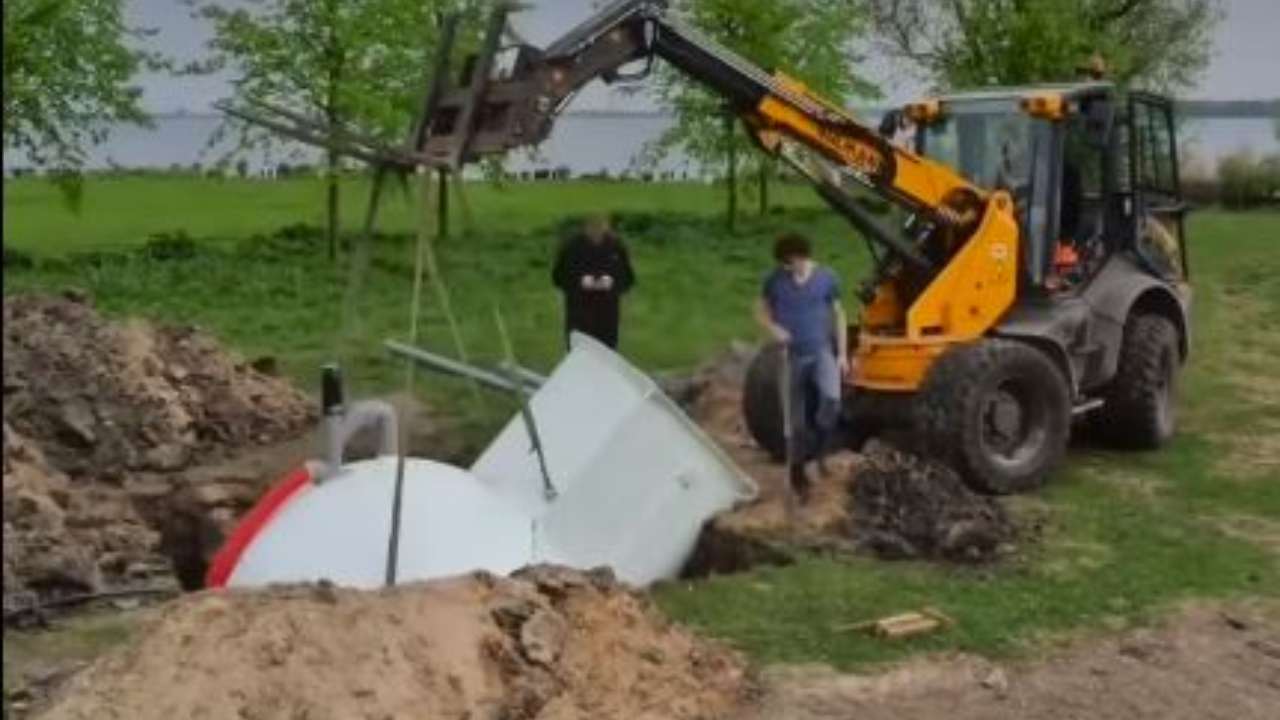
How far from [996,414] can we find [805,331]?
158cm

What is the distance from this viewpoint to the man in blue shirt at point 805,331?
11086 millimetres

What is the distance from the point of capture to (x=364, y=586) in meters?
9.00

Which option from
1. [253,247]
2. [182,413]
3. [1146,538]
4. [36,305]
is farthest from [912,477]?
[253,247]

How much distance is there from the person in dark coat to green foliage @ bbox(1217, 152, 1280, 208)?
34363 mm

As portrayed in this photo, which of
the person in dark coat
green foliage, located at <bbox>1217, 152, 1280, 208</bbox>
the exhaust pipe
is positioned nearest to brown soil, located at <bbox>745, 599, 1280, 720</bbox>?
the exhaust pipe

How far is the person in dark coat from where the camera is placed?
14.4m

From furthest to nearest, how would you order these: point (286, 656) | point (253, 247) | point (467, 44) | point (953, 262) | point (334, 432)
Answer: point (253, 247), point (953, 262), point (467, 44), point (334, 432), point (286, 656)

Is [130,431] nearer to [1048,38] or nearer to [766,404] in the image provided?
[766,404]

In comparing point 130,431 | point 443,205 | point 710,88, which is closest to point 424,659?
point 710,88

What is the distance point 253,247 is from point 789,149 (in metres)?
16.8

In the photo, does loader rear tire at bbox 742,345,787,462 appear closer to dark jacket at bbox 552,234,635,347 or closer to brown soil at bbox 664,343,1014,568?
brown soil at bbox 664,343,1014,568

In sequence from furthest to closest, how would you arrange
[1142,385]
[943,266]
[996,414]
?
[1142,385] → [943,266] → [996,414]

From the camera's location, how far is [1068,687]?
8.00 m

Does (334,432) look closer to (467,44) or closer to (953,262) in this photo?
(467,44)
